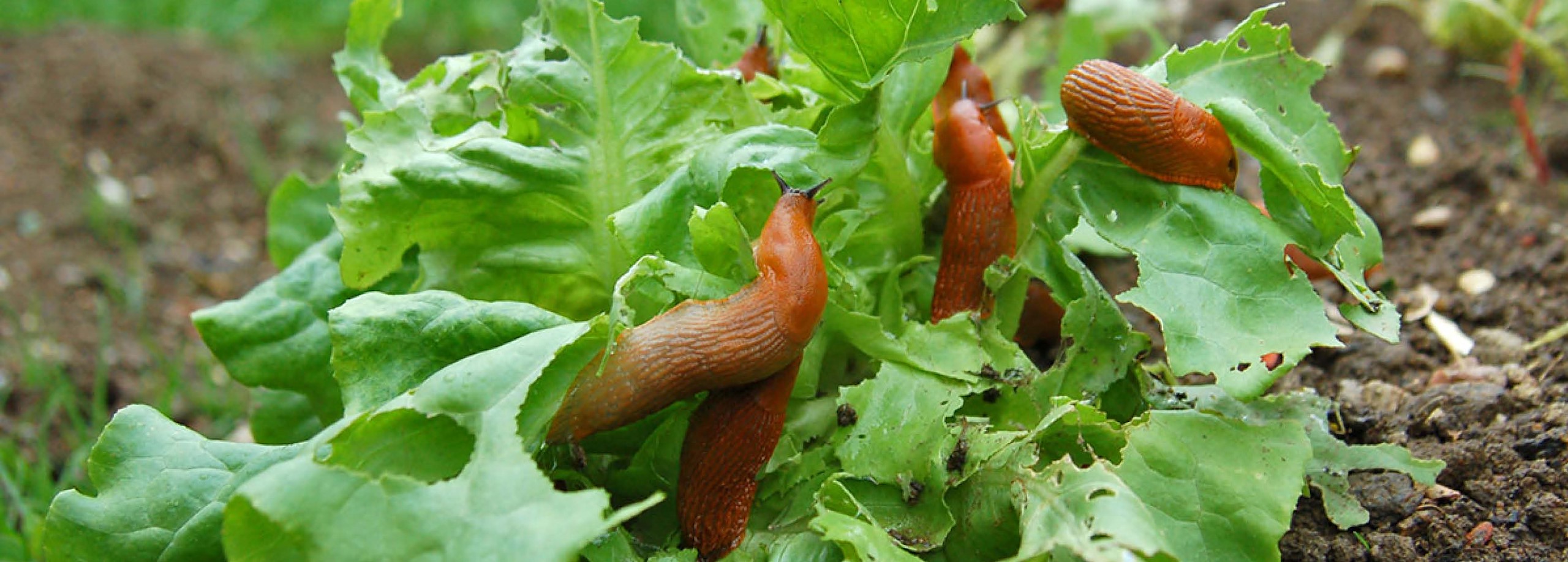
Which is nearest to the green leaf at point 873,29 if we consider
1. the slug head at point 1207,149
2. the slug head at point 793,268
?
the slug head at point 793,268

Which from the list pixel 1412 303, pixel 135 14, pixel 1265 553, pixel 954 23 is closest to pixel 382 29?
pixel 954 23

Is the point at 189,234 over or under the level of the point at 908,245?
under

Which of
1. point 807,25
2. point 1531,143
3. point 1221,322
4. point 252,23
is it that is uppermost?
point 807,25

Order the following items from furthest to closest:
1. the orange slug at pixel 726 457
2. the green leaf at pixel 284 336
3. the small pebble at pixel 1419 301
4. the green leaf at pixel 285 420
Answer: the small pebble at pixel 1419 301, the green leaf at pixel 285 420, the green leaf at pixel 284 336, the orange slug at pixel 726 457

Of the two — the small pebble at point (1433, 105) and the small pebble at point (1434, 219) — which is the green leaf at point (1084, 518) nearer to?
the small pebble at point (1434, 219)

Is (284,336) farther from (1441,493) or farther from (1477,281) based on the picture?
(1477,281)

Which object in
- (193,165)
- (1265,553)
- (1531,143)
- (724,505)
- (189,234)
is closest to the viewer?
(1265,553)

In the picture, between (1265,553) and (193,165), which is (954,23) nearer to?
(1265,553)

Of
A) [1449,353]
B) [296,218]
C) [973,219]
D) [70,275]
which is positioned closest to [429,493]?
[973,219]
